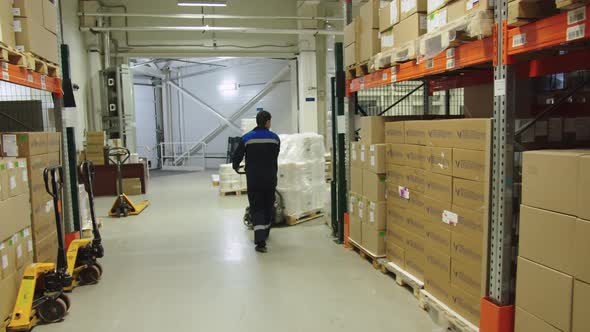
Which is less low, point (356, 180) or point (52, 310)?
point (356, 180)

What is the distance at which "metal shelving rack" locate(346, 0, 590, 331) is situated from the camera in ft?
7.40

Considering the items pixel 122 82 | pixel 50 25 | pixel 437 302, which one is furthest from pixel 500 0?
pixel 122 82

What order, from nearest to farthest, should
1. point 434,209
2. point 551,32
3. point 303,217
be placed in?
1. point 551,32
2. point 434,209
3. point 303,217

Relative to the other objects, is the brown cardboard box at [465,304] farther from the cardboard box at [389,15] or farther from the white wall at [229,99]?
the white wall at [229,99]

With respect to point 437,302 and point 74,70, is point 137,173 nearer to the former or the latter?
point 74,70

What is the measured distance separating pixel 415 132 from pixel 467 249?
117cm

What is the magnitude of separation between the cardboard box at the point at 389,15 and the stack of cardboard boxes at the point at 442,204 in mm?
958

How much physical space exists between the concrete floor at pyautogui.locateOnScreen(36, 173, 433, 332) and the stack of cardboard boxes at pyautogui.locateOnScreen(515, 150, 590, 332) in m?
1.09

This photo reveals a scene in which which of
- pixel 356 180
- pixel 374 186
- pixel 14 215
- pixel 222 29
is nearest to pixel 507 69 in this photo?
pixel 374 186

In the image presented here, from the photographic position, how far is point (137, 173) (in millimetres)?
10406

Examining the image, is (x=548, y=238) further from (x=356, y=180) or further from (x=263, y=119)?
(x=263, y=119)

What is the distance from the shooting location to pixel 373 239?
4605 mm

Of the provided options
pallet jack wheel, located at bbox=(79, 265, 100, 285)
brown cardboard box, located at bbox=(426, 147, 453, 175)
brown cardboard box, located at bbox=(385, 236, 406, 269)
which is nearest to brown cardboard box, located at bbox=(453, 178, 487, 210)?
brown cardboard box, located at bbox=(426, 147, 453, 175)

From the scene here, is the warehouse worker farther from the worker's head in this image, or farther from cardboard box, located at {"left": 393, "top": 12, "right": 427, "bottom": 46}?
cardboard box, located at {"left": 393, "top": 12, "right": 427, "bottom": 46}
